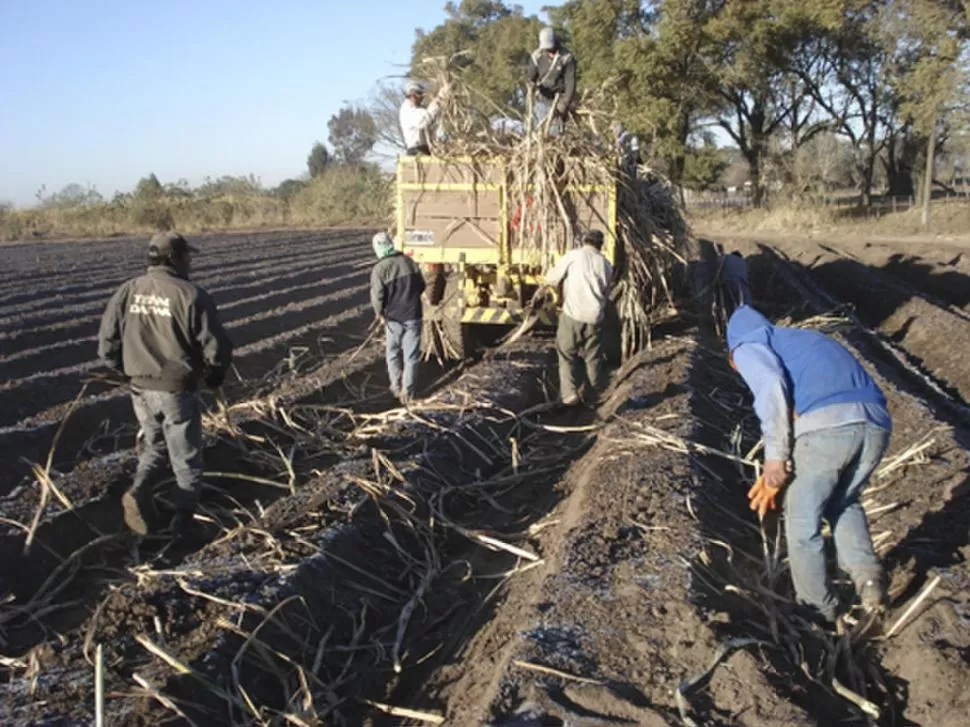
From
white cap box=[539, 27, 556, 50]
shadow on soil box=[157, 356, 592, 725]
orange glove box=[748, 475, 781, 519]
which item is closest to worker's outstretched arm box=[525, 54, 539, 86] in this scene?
white cap box=[539, 27, 556, 50]

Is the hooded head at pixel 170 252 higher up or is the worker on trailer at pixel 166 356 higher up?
the hooded head at pixel 170 252

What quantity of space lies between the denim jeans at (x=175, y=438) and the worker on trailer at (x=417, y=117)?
15.2 feet

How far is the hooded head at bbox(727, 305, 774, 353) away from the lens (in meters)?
4.19

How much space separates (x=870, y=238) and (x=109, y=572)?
85.6ft

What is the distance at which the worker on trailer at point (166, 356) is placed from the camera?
17.1 feet

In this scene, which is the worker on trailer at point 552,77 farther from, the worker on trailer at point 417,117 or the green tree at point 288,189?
the green tree at point 288,189

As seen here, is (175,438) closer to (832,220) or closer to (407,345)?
(407,345)

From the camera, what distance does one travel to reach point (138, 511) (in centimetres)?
531

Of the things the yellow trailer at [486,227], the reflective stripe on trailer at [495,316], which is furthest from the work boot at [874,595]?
the reflective stripe on trailer at [495,316]

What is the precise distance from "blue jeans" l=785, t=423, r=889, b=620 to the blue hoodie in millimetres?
64

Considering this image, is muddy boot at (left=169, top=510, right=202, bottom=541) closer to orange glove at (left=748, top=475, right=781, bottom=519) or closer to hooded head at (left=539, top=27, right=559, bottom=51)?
orange glove at (left=748, top=475, right=781, bottom=519)

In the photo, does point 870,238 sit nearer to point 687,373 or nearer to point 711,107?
point 711,107

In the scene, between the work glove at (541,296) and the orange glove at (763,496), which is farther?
the work glove at (541,296)

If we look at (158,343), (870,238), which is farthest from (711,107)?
(158,343)
